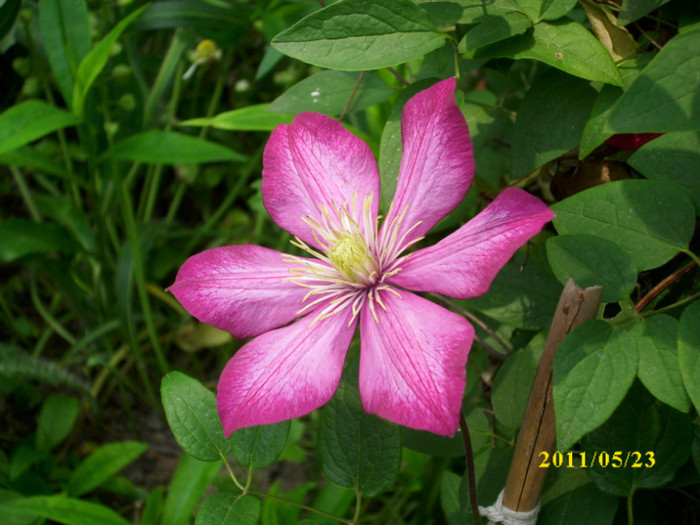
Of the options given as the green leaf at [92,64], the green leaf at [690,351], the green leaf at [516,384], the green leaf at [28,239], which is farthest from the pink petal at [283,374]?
the green leaf at [28,239]

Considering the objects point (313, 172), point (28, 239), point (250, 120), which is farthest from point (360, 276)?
Answer: point (28, 239)

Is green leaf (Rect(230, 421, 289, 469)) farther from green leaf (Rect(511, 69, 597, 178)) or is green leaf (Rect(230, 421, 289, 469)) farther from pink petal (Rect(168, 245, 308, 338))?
green leaf (Rect(511, 69, 597, 178))

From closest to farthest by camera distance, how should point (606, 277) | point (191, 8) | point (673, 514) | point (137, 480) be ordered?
point (606, 277)
point (673, 514)
point (191, 8)
point (137, 480)

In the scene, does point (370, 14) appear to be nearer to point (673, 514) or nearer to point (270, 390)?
point (270, 390)

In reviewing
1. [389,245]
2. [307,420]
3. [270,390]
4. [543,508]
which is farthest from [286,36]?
[307,420]

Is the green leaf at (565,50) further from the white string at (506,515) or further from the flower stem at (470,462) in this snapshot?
the white string at (506,515)

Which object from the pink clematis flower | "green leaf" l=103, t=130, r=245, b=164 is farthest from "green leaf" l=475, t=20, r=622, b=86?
"green leaf" l=103, t=130, r=245, b=164
